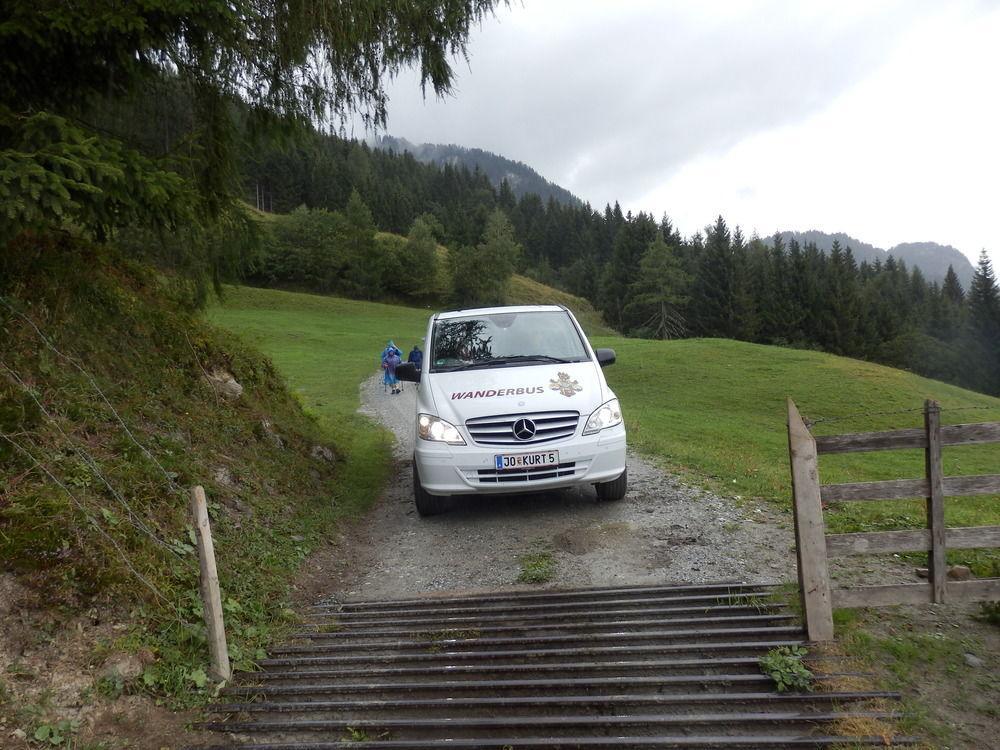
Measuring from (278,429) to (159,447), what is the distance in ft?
10.6

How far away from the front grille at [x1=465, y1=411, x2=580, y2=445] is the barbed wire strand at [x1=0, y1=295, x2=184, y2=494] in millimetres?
2643

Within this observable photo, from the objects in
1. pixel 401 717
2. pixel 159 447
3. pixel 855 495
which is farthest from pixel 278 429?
pixel 855 495

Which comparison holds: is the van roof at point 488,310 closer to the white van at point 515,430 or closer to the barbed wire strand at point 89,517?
the white van at point 515,430

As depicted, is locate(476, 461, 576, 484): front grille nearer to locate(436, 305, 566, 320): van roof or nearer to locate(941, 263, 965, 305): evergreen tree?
locate(436, 305, 566, 320): van roof

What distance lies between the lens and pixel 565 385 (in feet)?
22.2

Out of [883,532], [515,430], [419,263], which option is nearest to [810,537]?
[883,532]

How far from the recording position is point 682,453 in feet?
34.7

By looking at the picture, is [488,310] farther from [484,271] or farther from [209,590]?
[484,271]

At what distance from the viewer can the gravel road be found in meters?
5.43

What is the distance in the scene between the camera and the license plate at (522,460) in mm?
6305

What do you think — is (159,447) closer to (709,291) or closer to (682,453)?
(682,453)

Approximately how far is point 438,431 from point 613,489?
2.08 metres

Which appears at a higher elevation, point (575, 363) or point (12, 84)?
point (12, 84)

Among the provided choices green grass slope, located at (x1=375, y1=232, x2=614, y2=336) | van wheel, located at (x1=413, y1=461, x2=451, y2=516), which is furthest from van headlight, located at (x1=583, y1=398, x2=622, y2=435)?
green grass slope, located at (x1=375, y1=232, x2=614, y2=336)
